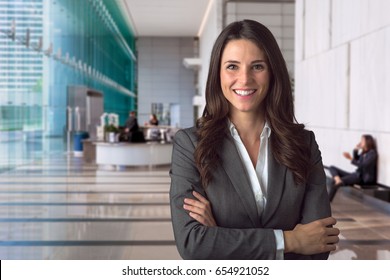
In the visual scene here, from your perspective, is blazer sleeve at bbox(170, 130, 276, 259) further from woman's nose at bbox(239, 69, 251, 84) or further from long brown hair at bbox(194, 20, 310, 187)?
woman's nose at bbox(239, 69, 251, 84)

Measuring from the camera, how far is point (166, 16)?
28.8m

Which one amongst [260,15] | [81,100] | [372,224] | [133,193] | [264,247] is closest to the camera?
[264,247]

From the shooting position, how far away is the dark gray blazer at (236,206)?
156 centimetres

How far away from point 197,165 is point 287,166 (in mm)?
263

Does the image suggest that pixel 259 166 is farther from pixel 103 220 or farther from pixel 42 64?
pixel 42 64

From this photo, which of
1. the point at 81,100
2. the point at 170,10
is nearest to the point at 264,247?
the point at 81,100

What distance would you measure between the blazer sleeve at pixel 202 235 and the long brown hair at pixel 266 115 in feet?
0.16

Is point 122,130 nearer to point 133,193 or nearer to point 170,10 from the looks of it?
point 133,193

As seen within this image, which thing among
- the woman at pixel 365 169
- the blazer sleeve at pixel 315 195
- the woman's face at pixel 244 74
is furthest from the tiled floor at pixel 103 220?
the woman's face at pixel 244 74

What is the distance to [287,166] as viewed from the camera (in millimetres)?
1646

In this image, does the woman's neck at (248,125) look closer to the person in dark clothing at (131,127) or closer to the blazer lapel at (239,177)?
the blazer lapel at (239,177)

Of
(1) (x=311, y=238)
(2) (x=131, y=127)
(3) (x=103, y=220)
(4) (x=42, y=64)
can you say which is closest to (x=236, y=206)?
(1) (x=311, y=238)

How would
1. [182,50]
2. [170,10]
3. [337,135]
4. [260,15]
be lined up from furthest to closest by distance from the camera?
[182,50], [170,10], [260,15], [337,135]

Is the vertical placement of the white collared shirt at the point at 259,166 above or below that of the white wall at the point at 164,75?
below
